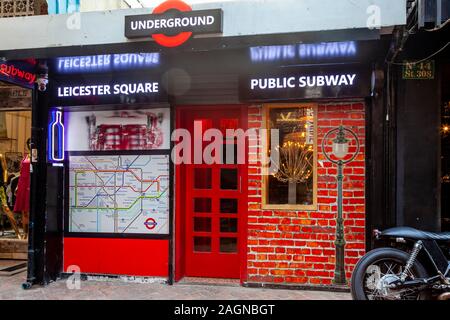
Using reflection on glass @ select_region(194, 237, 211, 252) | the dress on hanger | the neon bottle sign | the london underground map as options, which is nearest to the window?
reflection on glass @ select_region(194, 237, 211, 252)

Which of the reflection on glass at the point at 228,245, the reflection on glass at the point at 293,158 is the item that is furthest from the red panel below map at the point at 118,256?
the reflection on glass at the point at 293,158

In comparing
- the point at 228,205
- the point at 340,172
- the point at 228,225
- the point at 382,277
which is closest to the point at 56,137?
the point at 228,205

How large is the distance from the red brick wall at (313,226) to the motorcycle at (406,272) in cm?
118

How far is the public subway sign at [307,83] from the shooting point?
243 inches

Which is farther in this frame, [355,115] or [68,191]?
[68,191]

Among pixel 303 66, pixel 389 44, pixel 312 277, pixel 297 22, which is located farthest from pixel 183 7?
pixel 312 277

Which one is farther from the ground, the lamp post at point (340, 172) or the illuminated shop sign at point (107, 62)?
the illuminated shop sign at point (107, 62)

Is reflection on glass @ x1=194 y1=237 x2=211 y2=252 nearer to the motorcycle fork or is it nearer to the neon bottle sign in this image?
the neon bottle sign

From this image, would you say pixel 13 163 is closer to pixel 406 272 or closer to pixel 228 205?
pixel 228 205

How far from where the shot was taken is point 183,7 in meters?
5.51

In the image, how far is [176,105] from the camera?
6.92 meters

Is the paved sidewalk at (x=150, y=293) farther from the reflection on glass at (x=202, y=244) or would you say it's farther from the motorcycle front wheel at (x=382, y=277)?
the motorcycle front wheel at (x=382, y=277)

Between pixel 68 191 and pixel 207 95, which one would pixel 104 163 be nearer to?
pixel 68 191

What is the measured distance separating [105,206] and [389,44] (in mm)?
4739
